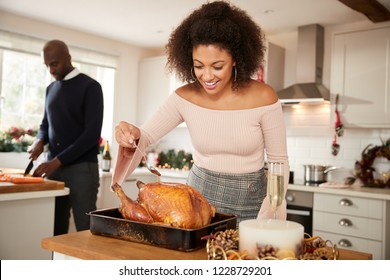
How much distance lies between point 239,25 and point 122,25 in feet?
8.46

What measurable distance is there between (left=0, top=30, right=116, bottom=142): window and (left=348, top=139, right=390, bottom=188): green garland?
250 cm

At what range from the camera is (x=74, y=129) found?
7.56ft

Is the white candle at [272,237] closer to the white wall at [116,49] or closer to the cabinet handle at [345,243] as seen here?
the cabinet handle at [345,243]

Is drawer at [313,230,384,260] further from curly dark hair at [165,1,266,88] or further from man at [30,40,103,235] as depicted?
curly dark hair at [165,1,266,88]

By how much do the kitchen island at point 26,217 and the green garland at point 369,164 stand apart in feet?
6.96

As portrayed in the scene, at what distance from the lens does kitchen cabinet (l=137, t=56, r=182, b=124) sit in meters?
4.18

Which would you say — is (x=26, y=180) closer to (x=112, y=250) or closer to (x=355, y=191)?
(x=112, y=250)

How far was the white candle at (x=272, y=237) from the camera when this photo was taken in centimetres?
73

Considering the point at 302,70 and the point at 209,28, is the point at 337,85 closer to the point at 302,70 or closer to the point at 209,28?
the point at 302,70

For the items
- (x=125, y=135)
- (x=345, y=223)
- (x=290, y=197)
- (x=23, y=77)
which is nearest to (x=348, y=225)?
(x=345, y=223)

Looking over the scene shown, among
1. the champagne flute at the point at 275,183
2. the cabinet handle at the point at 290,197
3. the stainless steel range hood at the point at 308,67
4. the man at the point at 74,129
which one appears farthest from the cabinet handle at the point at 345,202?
the champagne flute at the point at 275,183

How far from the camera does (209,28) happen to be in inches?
47.5

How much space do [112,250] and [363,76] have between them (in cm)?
270
